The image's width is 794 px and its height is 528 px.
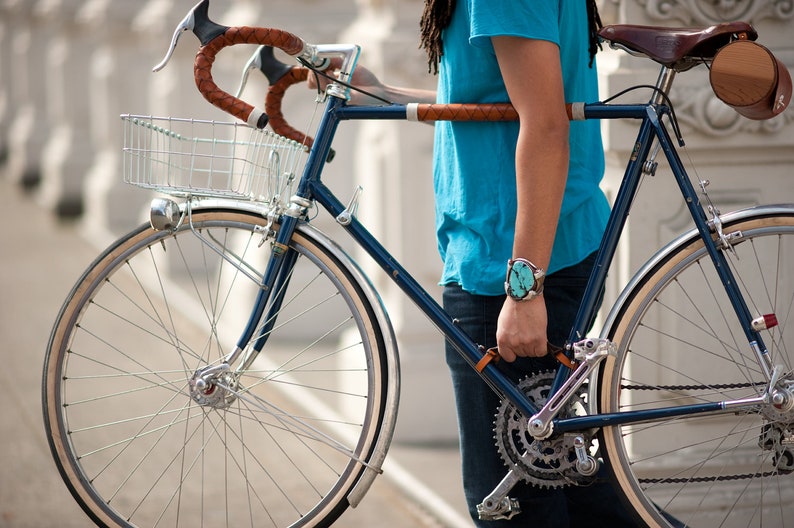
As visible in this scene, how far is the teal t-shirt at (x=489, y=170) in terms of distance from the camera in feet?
8.07

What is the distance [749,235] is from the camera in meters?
2.45

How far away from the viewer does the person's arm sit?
2.29 m

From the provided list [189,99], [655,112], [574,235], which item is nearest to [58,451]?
[574,235]

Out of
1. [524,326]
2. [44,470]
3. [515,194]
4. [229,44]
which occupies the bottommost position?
[44,470]

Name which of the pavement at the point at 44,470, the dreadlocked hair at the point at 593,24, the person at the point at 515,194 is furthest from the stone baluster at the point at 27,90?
the dreadlocked hair at the point at 593,24

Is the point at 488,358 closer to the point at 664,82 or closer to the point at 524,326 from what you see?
the point at 524,326

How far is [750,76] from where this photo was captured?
2.36 m

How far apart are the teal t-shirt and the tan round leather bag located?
311 mm

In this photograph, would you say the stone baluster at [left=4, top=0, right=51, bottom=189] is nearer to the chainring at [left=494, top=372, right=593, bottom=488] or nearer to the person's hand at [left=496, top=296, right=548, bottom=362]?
the chainring at [left=494, top=372, right=593, bottom=488]

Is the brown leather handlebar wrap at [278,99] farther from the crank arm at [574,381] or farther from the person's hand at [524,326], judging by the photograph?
the crank arm at [574,381]

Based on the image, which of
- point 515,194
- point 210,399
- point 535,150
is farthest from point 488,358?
point 210,399

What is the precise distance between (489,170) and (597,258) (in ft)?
0.97

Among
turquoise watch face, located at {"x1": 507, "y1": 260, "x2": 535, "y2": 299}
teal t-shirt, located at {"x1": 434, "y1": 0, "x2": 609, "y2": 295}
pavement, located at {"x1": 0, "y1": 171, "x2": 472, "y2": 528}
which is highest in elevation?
A: teal t-shirt, located at {"x1": 434, "y1": 0, "x2": 609, "y2": 295}

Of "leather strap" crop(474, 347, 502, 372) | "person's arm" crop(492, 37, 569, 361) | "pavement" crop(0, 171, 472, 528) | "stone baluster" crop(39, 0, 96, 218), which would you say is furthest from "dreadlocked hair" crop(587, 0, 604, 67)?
"stone baluster" crop(39, 0, 96, 218)
